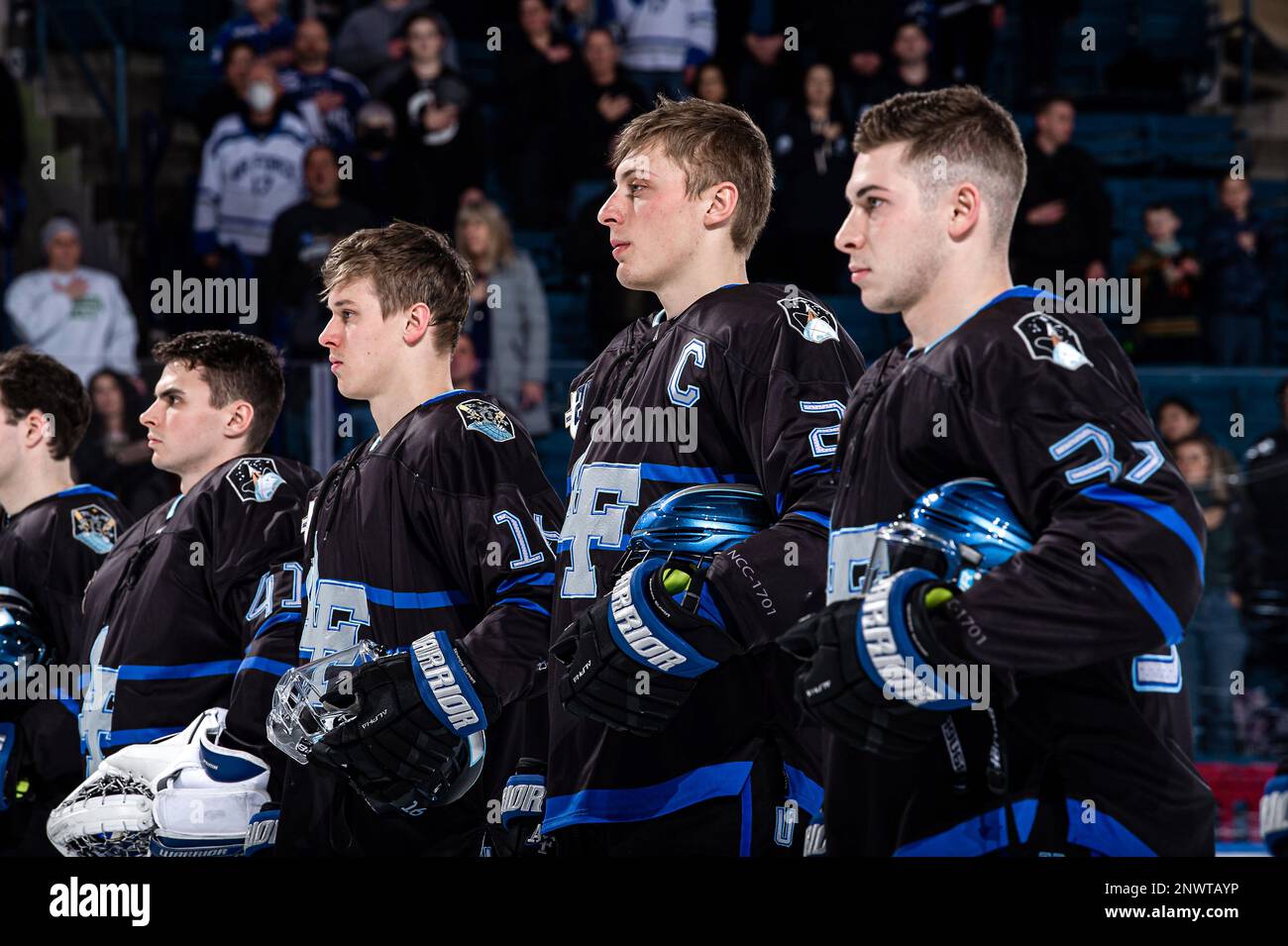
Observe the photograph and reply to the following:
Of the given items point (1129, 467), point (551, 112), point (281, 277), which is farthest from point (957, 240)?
point (551, 112)

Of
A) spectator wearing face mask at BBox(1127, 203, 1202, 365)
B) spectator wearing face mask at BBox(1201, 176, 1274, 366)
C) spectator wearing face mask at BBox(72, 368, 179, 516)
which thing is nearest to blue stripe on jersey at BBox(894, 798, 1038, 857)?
spectator wearing face mask at BBox(72, 368, 179, 516)

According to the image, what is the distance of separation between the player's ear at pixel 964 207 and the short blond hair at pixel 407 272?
142 cm

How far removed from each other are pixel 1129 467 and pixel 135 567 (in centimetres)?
254

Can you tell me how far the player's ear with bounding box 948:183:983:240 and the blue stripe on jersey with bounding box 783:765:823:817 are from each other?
99cm

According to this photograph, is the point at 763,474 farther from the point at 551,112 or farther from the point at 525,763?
the point at 551,112

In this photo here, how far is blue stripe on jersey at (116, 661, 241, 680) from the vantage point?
151 inches

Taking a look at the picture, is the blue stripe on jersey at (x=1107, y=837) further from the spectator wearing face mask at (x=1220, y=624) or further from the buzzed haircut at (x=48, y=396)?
the spectator wearing face mask at (x=1220, y=624)

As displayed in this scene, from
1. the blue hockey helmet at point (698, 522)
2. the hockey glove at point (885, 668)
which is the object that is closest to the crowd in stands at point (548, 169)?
the blue hockey helmet at point (698, 522)

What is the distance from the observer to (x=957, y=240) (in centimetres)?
247

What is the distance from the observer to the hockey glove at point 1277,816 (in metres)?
2.27

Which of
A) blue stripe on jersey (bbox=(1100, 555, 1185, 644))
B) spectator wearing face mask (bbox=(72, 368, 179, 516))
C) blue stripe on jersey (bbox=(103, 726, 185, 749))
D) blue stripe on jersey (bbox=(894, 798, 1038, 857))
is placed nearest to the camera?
blue stripe on jersey (bbox=(1100, 555, 1185, 644))

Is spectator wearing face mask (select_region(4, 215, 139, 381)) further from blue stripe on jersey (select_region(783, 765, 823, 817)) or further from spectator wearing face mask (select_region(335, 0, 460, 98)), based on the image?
blue stripe on jersey (select_region(783, 765, 823, 817))

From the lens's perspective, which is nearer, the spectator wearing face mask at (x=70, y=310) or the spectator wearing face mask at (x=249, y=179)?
the spectator wearing face mask at (x=70, y=310)

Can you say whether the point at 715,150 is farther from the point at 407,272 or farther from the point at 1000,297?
the point at 1000,297
